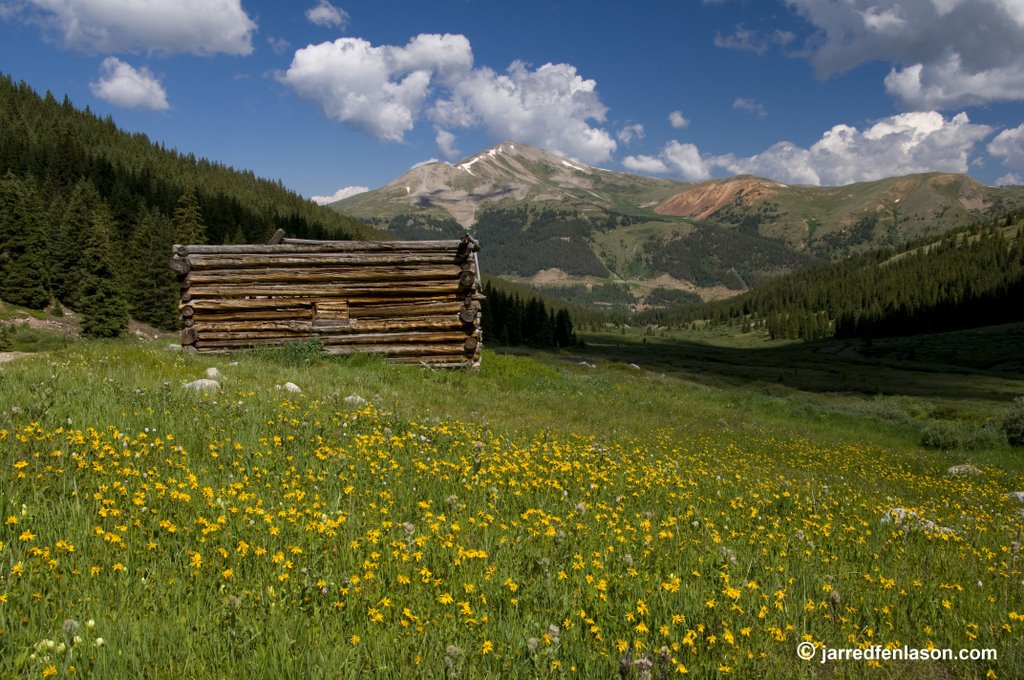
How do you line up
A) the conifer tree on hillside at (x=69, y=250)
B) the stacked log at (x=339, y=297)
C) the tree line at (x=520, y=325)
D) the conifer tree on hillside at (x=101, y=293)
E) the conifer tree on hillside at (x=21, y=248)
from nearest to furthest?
1. the stacked log at (x=339, y=297)
2. the conifer tree on hillside at (x=101, y=293)
3. the conifer tree on hillside at (x=21, y=248)
4. the conifer tree on hillside at (x=69, y=250)
5. the tree line at (x=520, y=325)

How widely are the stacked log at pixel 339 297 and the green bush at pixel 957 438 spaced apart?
18.2 m

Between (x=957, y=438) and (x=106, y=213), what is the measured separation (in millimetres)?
96584

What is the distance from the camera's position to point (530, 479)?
669 cm

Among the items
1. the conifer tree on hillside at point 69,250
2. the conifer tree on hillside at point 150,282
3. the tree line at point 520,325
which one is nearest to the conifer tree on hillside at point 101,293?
the conifer tree on hillside at point 69,250

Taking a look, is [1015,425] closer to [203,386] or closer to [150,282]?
[203,386]

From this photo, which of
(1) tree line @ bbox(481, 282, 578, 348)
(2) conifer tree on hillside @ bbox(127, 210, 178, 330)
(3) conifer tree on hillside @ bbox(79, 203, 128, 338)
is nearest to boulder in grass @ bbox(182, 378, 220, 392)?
Answer: (3) conifer tree on hillside @ bbox(79, 203, 128, 338)

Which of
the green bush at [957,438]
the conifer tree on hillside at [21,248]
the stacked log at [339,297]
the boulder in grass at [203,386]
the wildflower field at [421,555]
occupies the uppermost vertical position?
the conifer tree on hillside at [21,248]

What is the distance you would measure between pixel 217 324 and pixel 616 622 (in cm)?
1908

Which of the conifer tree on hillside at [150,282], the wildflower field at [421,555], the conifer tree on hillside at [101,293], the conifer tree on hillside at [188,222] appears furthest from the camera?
the conifer tree on hillside at [188,222]

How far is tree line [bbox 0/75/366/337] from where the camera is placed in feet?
204

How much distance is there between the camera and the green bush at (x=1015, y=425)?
21250 mm

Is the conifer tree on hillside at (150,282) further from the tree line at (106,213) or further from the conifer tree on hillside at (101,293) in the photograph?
the conifer tree on hillside at (101,293)

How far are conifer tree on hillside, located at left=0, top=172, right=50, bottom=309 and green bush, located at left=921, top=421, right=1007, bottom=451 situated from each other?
279 ft

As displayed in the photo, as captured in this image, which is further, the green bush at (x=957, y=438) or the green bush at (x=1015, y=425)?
the green bush at (x=1015, y=425)
